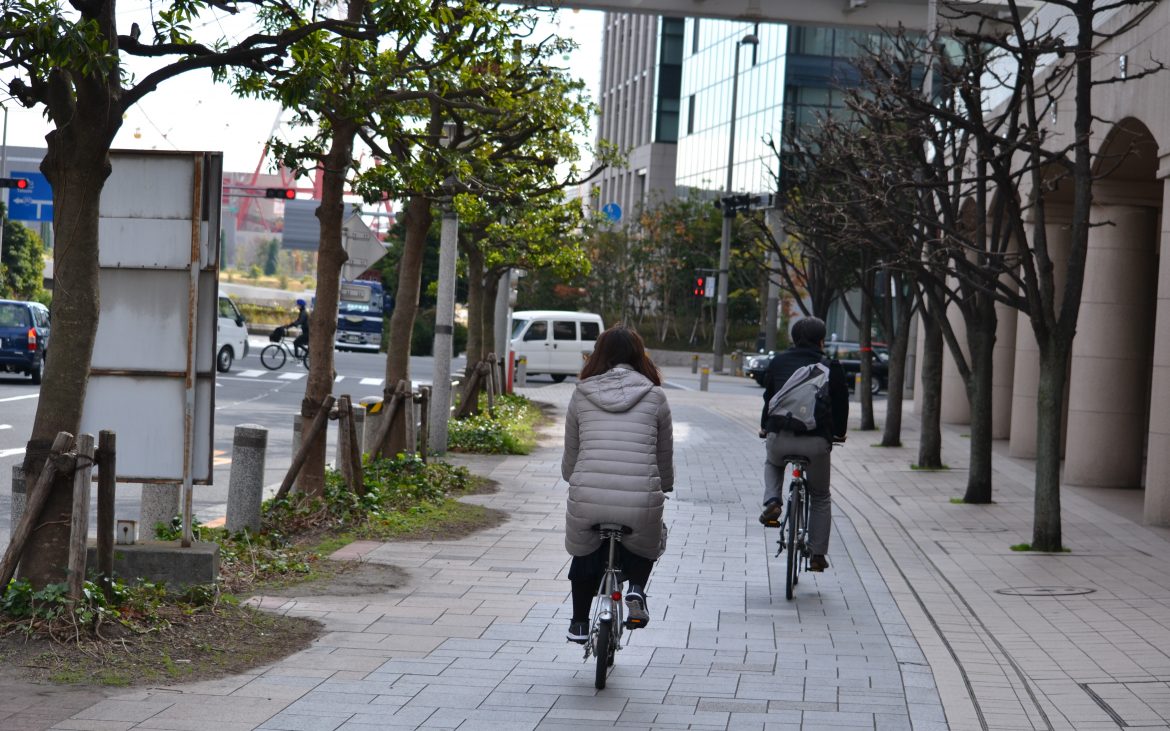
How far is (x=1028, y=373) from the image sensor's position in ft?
70.7

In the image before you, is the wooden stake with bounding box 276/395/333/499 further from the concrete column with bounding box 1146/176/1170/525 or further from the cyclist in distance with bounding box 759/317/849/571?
the concrete column with bounding box 1146/176/1170/525

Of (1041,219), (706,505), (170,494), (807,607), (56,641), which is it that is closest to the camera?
(56,641)

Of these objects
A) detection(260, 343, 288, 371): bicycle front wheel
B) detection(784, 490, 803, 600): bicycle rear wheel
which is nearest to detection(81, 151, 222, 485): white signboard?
detection(784, 490, 803, 600): bicycle rear wheel

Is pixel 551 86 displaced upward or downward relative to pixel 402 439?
upward

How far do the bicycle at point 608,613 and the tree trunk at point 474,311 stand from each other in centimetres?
2015

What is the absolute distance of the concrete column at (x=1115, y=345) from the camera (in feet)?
56.3

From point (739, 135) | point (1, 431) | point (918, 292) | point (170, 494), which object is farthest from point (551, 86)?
point (739, 135)

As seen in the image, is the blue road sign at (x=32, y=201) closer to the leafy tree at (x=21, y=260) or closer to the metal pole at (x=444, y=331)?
the leafy tree at (x=21, y=260)

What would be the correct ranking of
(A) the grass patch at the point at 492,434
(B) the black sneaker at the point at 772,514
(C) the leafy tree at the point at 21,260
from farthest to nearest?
(C) the leafy tree at the point at 21,260 → (A) the grass patch at the point at 492,434 → (B) the black sneaker at the point at 772,514

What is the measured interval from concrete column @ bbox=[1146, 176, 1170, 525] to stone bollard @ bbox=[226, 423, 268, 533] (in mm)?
7846

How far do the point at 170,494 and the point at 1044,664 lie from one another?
17.6 feet

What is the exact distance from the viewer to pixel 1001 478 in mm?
18297

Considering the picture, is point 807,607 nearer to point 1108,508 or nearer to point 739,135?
point 1108,508

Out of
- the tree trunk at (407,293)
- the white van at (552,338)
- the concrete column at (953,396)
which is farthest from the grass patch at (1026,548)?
the white van at (552,338)
